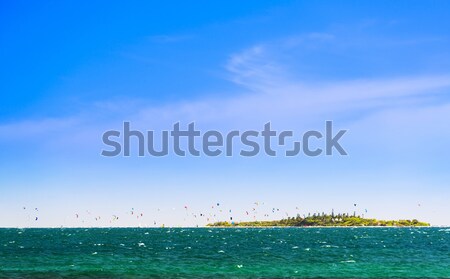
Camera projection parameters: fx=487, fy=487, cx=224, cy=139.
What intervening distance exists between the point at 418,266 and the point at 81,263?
42144 mm

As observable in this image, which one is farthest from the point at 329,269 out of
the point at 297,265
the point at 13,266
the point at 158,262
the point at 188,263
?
the point at 13,266

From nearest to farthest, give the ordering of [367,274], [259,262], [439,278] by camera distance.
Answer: [439,278]
[367,274]
[259,262]

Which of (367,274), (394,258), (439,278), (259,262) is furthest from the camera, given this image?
(394,258)

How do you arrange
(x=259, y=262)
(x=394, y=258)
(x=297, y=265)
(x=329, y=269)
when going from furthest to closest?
(x=394, y=258), (x=259, y=262), (x=297, y=265), (x=329, y=269)

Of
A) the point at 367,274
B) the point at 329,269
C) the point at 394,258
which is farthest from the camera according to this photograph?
the point at 394,258

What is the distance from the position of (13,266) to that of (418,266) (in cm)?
4891

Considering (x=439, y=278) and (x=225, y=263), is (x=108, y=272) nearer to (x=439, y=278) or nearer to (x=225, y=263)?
(x=225, y=263)

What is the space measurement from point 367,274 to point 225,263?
18.5 m

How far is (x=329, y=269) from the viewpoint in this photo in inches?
2179

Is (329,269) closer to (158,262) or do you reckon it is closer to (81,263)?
(158,262)

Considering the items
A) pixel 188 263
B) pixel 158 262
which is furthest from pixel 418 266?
pixel 158 262

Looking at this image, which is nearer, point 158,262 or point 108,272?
point 108,272

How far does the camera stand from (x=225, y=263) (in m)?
62.0

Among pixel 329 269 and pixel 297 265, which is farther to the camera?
pixel 297 265
